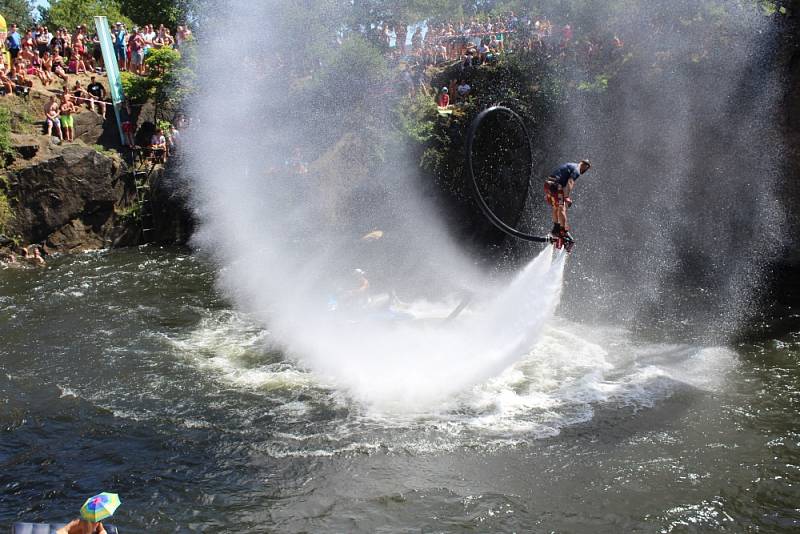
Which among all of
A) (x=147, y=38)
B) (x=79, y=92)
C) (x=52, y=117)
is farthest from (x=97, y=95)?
(x=147, y=38)

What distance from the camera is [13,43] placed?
80.6 feet

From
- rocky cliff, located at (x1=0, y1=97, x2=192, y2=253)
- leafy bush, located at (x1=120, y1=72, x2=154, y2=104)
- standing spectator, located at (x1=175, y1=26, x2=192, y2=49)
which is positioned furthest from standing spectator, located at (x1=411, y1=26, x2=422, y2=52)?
rocky cliff, located at (x1=0, y1=97, x2=192, y2=253)

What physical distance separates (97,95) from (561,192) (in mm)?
20279

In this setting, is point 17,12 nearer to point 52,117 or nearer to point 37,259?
point 52,117

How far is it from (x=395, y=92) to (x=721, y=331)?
→ 13978mm

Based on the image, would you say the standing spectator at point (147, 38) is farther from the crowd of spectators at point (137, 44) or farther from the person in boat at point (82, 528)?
the person in boat at point (82, 528)

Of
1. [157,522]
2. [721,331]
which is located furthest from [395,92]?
[157,522]

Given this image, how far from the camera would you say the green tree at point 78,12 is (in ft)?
151

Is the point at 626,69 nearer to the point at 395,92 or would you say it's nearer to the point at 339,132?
the point at 395,92

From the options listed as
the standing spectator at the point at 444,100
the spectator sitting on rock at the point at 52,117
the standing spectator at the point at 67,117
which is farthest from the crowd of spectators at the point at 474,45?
the spectator sitting on rock at the point at 52,117

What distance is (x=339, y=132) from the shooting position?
78.8 ft

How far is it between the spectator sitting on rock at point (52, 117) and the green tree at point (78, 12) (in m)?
25.9

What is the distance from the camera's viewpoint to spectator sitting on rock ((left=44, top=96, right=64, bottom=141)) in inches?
881

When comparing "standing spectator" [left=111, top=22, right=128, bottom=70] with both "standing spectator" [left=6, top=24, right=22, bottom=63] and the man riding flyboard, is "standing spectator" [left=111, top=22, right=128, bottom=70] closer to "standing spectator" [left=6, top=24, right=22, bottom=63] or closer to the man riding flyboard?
"standing spectator" [left=6, top=24, right=22, bottom=63]
